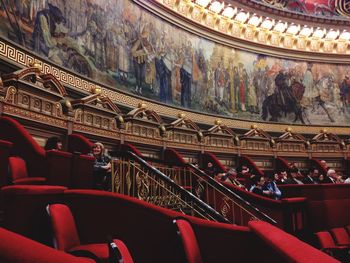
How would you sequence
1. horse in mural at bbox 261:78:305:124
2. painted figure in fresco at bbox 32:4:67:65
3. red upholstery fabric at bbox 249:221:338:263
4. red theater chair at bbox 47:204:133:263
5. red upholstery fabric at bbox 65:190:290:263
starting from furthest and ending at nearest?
horse in mural at bbox 261:78:305:124 → painted figure in fresco at bbox 32:4:67:65 → red upholstery fabric at bbox 65:190:290:263 → red theater chair at bbox 47:204:133:263 → red upholstery fabric at bbox 249:221:338:263

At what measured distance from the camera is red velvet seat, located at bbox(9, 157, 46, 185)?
147 inches

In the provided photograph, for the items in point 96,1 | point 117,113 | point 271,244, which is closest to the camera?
point 271,244

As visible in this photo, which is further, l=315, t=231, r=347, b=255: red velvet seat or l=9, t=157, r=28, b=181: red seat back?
l=315, t=231, r=347, b=255: red velvet seat

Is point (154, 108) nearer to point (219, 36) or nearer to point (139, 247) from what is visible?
point (219, 36)

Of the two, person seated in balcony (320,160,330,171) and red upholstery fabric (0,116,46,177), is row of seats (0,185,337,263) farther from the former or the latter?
person seated in balcony (320,160,330,171)

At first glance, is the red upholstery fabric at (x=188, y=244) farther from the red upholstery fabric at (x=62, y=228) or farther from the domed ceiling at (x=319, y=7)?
the domed ceiling at (x=319, y=7)

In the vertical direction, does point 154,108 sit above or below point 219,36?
below

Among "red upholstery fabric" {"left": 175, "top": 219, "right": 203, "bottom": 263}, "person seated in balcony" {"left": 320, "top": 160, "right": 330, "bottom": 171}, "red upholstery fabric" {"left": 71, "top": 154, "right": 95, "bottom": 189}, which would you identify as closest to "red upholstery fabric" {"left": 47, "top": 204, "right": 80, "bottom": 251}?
"red upholstery fabric" {"left": 175, "top": 219, "right": 203, "bottom": 263}

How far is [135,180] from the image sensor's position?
4980mm

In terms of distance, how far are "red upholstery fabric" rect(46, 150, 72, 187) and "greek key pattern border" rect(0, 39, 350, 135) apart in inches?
137

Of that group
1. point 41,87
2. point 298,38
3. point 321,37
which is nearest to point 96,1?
point 41,87

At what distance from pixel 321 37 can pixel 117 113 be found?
43.1 ft

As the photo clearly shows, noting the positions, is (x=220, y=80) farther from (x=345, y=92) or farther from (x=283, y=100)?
(x=345, y=92)

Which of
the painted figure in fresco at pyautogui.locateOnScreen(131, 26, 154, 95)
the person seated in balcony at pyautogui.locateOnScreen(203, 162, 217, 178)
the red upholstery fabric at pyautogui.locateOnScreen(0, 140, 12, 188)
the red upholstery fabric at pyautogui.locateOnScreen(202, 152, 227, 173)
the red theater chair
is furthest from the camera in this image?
the painted figure in fresco at pyautogui.locateOnScreen(131, 26, 154, 95)
